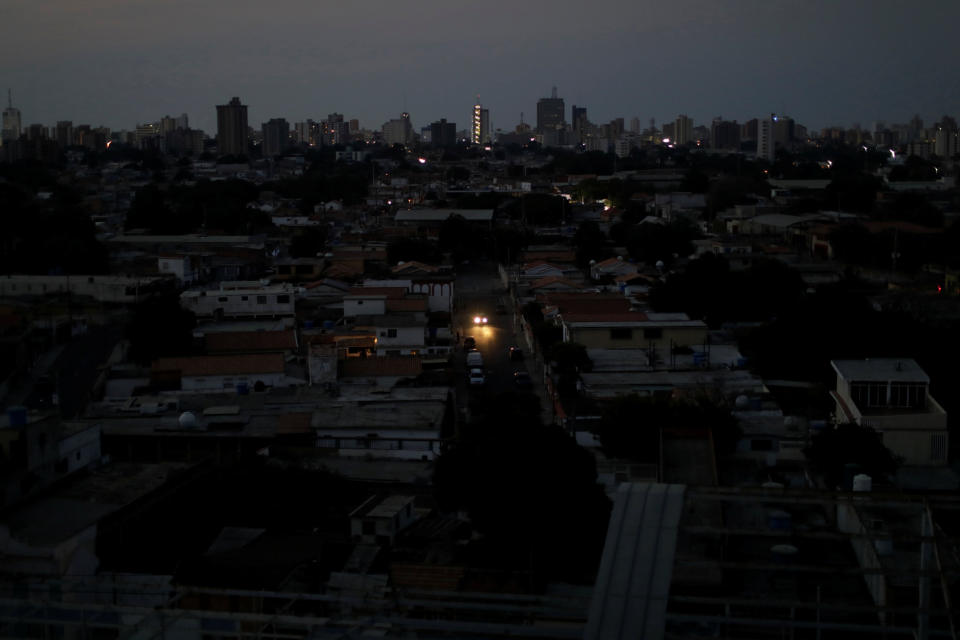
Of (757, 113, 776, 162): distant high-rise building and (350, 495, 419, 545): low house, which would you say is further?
(757, 113, 776, 162): distant high-rise building

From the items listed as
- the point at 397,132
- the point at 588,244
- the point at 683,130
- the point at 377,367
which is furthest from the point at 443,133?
the point at 377,367

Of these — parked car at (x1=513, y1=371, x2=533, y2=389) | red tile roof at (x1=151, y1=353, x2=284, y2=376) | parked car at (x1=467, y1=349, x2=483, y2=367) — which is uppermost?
red tile roof at (x1=151, y1=353, x2=284, y2=376)

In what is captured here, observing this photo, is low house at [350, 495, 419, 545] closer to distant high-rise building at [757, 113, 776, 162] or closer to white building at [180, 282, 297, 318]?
white building at [180, 282, 297, 318]

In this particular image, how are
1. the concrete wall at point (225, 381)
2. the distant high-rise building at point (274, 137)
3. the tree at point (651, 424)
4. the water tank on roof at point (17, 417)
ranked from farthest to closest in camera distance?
the distant high-rise building at point (274, 137) → the concrete wall at point (225, 381) → the tree at point (651, 424) → the water tank on roof at point (17, 417)

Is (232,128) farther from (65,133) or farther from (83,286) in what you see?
(83,286)

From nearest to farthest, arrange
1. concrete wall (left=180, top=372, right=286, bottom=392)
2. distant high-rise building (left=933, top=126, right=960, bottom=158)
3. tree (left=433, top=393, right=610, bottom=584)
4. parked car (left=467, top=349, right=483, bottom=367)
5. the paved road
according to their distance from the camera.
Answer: tree (left=433, top=393, right=610, bottom=584), concrete wall (left=180, top=372, right=286, bottom=392), the paved road, parked car (left=467, top=349, right=483, bottom=367), distant high-rise building (left=933, top=126, right=960, bottom=158)

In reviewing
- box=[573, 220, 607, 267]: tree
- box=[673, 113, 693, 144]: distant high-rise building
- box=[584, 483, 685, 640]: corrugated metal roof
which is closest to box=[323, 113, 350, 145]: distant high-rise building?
box=[673, 113, 693, 144]: distant high-rise building

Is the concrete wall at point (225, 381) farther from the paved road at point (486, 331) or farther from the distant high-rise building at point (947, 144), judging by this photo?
the distant high-rise building at point (947, 144)

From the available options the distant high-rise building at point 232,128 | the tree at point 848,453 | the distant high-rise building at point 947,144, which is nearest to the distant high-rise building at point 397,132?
the distant high-rise building at point 232,128
